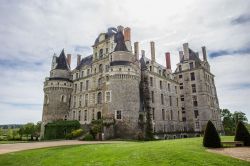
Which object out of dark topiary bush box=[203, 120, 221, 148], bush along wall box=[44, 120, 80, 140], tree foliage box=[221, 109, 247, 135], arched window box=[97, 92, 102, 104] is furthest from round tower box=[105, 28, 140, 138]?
tree foliage box=[221, 109, 247, 135]

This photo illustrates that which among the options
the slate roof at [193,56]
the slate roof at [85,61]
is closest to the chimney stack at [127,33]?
the slate roof at [85,61]

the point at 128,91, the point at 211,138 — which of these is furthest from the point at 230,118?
the point at 211,138

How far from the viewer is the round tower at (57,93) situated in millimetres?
39219

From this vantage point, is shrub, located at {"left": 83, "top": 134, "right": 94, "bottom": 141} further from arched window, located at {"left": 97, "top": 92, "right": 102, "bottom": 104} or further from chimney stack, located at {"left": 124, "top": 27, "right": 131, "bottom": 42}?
chimney stack, located at {"left": 124, "top": 27, "right": 131, "bottom": 42}

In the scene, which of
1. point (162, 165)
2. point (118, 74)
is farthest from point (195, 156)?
point (118, 74)

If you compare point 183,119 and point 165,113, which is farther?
point 183,119

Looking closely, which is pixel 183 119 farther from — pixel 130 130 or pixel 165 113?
pixel 130 130

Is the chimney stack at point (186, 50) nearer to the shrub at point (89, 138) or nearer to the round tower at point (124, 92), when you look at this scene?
the round tower at point (124, 92)

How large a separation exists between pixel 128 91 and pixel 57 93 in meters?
16.6

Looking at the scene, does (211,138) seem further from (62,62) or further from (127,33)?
(62,62)

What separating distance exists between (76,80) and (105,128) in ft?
55.3

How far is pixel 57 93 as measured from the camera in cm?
4041

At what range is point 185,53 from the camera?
48.1 m

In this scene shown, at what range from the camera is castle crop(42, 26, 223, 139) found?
31.8m
